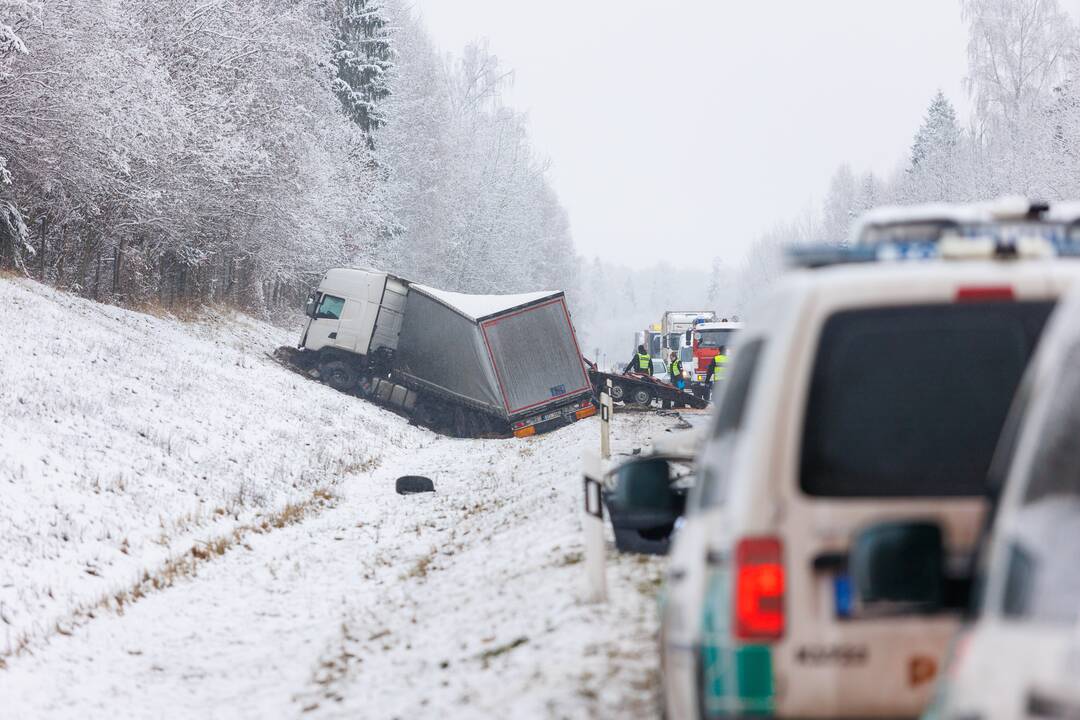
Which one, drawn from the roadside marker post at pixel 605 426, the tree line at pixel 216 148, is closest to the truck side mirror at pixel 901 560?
the roadside marker post at pixel 605 426

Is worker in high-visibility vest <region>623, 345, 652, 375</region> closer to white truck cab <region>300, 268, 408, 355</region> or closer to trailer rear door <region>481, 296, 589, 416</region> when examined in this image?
trailer rear door <region>481, 296, 589, 416</region>

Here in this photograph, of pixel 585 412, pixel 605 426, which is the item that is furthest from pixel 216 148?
pixel 605 426

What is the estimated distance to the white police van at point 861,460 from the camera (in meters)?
3.18

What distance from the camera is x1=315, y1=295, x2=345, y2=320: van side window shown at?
105 ft

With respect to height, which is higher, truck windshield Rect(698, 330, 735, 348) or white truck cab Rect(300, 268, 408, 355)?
white truck cab Rect(300, 268, 408, 355)

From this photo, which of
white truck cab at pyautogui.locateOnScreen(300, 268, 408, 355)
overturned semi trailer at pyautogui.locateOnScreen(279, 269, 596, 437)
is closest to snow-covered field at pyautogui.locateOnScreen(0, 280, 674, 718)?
overturned semi trailer at pyautogui.locateOnScreen(279, 269, 596, 437)

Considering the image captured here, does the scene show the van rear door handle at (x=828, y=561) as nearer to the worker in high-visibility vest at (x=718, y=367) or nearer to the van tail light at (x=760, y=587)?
the van tail light at (x=760, y=587)

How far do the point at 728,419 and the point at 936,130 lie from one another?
79774 mm

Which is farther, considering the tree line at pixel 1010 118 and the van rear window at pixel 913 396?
the tree line at pixel 1010 118

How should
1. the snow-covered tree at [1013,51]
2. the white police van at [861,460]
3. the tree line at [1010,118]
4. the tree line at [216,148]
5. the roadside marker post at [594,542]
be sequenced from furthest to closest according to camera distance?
the snow-covered tree at [1013,51] < the tree line at [1010,118] < the tree line at [216,148] < the roadside marker post at [594,542] < the white police van at [861,460]

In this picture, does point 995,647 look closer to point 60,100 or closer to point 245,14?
point 60,100

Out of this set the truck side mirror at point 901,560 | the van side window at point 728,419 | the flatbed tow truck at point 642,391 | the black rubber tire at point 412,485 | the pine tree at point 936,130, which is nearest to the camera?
the truck side mirror at point 901,560

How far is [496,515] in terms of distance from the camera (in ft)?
46.1

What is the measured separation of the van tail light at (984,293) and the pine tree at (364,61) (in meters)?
46.6
